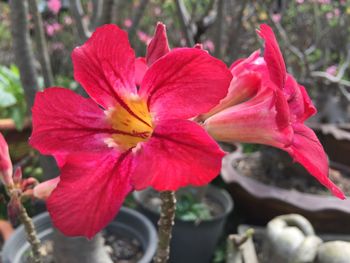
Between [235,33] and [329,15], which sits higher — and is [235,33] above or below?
above

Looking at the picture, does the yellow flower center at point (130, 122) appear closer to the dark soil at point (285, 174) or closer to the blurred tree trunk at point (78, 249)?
the blurred tree trunk at point (78, 249)

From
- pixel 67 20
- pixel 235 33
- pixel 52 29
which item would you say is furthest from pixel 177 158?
pixel 67 20

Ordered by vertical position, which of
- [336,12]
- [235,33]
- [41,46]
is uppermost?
[41,46]

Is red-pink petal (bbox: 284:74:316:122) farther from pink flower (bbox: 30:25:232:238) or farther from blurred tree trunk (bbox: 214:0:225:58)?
blurred tree trunk (bbox: 214:0:225:58)

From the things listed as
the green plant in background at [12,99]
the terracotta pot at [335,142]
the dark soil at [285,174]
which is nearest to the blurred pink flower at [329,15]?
the terracotta pot at [335,142]

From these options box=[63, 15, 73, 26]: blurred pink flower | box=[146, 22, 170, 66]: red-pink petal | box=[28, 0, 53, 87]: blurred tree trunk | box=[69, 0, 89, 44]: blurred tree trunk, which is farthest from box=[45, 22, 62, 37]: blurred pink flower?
box=[146, 22, 170, 66]: red-pink petal

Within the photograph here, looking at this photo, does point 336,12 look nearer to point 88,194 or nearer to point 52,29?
point 52,29
